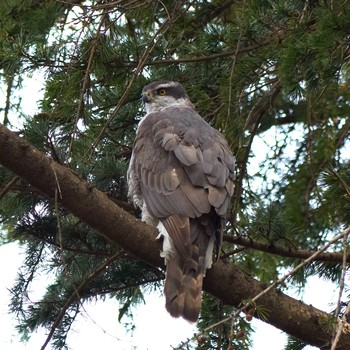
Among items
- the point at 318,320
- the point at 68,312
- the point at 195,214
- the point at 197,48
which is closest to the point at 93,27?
the point at 197,48

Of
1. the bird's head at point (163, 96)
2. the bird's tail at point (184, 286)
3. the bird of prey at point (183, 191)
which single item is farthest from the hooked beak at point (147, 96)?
the bird's tail at point (184, 286)

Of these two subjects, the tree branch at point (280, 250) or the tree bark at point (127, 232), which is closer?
the tree bark at point (127, 232)

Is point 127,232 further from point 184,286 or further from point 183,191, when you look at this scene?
point 183,191

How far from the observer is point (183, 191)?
15.5 feet

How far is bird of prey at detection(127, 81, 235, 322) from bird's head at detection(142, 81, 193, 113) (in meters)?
0.33

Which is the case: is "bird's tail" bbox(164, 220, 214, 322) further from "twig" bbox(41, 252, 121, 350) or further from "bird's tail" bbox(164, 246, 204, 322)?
"twig" bbox(41, 252, 121, 350)

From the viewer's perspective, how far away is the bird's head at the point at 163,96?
19.2ft

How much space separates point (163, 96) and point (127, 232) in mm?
1969

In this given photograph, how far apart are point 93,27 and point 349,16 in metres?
1.65

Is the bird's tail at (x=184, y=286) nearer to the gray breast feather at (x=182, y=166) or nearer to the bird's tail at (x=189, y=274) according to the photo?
the bird's tail at (x=189, y=274)

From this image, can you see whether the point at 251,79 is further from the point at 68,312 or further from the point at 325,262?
the point at 68,312

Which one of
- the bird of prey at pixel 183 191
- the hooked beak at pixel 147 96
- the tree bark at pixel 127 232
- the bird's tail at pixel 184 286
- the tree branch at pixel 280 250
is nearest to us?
the tree bark at pixel 127 232

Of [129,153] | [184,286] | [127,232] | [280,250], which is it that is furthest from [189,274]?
[129,153]

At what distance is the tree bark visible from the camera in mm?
4027
